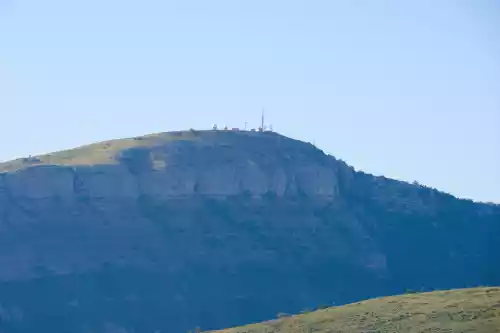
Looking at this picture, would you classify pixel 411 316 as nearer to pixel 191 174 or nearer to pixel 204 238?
pixel 204 238

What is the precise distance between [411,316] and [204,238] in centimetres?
9642

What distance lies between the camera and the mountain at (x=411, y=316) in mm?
73938

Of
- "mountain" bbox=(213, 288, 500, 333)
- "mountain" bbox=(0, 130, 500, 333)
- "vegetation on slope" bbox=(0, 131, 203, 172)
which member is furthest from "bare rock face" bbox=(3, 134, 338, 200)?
"mountain" bbox=(213, 288, 500, 333)

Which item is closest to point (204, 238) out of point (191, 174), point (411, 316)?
point (191, 174)

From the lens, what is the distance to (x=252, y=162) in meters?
180

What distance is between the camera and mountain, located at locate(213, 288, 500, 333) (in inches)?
2911

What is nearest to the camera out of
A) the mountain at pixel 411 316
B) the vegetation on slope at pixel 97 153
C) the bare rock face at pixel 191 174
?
the mountain at pixel 411 316

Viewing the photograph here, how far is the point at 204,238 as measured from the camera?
172750 millimetres

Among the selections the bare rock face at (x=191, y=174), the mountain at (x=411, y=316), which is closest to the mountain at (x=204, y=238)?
the bare rock face at (x=191, y=174)

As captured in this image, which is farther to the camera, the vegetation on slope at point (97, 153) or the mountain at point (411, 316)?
the vegetation on slope at point (97, 153)

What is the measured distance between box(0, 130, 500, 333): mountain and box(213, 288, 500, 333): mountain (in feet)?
234

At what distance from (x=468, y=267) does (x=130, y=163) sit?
1837 inches

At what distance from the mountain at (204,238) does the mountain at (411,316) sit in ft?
234

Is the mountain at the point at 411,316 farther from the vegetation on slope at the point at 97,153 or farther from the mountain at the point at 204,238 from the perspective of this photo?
the vegetation on slope at the point at 97,153
